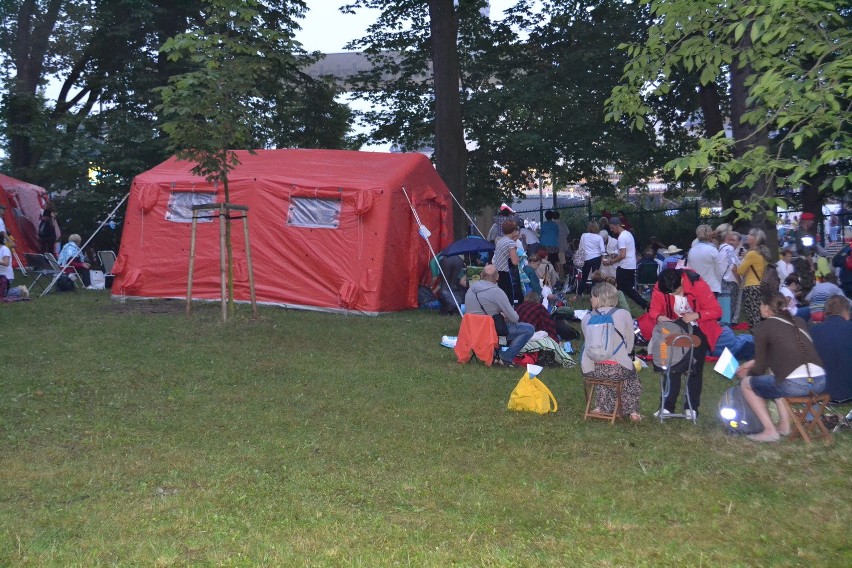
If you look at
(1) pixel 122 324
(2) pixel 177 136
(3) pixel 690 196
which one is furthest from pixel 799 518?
(3) pixel 690 196

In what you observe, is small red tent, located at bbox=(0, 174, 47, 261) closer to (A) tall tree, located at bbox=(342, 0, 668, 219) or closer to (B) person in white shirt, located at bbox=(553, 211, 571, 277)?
(A) tall tree, located at bbox=(342, 0, 668, 219)

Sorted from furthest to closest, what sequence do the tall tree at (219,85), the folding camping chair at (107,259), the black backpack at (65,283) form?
the folding camping chair at (107,259), the black backpack at (65,283), the tall tree at (219,85)

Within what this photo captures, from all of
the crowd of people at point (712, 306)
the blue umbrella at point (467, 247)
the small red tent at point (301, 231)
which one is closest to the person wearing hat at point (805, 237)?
the crowd of people at point (712, 306)

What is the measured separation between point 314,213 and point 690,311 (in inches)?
357

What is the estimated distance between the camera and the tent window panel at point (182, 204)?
57.1 ft

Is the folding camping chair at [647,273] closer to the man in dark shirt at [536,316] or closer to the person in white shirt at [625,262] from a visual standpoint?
the person in white shirt at [625,262]

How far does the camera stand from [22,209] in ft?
92.5

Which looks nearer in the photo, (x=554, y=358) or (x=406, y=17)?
(x=554, y=358)

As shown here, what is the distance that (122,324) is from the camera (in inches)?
563

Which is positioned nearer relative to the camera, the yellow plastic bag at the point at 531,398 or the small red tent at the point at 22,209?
the yellow plastic bag at the point at 531,398

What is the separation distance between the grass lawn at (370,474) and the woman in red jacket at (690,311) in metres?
0.33

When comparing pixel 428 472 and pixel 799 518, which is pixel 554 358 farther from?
pixel 799 518

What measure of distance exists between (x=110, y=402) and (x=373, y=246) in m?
7.50

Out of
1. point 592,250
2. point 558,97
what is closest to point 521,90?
point 558,97
